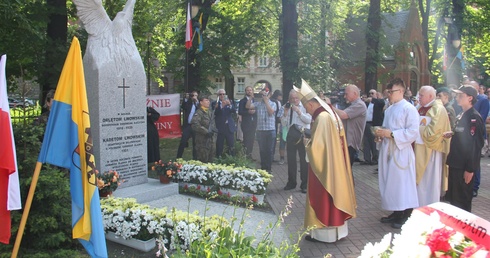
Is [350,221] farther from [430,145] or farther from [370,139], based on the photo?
[370,139]

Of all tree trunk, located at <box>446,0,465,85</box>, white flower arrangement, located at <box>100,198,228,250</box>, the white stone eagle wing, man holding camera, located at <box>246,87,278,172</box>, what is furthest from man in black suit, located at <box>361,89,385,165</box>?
white flower arrangement, located at <box>100,198,228,250</box>

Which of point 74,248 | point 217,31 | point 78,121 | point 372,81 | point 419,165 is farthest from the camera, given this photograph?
point 217,31

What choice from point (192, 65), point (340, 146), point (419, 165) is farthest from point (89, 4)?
point (192, 65)

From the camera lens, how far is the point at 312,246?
19.2 ft

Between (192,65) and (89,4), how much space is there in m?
12.6

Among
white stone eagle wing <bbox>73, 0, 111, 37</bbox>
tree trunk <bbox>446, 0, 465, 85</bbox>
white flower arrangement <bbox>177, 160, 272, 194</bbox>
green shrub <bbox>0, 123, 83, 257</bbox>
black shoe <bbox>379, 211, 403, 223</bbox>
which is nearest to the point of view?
green shrub <bbox>0, 123, 83, 257</bbox>

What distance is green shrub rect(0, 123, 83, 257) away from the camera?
4730 mm

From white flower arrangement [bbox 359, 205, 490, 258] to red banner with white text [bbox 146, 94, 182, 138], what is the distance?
14.5 m

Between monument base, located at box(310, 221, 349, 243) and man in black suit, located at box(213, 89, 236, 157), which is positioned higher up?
man in black suit, located at box(213, 89, 236, 157)

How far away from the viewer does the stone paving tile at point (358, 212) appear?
5.76 metres

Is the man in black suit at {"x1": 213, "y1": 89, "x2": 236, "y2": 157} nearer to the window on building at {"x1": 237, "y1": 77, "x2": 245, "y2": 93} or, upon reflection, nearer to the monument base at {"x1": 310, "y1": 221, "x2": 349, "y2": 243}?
the monument base at {"x1": 310, "y1": 221, "x2": 349, "y2": 243}

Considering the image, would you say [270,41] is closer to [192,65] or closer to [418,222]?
[192,65]

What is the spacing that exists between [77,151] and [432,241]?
123 inches

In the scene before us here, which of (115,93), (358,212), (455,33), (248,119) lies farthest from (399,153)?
(455,33)
